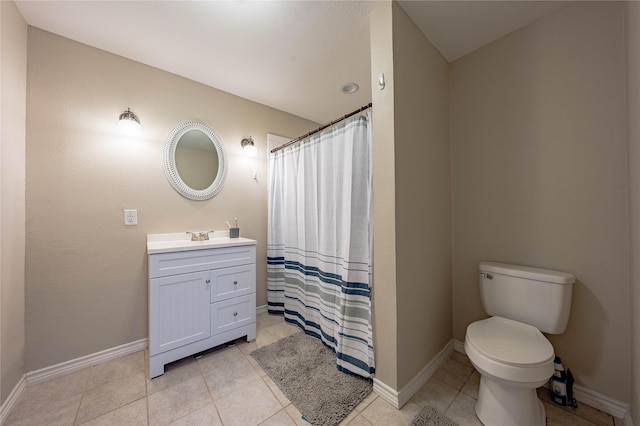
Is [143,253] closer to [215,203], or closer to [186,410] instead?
[215,203]

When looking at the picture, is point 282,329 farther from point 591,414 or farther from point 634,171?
point 634,171

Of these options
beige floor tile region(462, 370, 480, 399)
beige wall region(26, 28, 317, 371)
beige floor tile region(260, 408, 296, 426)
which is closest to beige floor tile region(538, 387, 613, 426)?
beige floor tile region(462, 370, 480, 399)

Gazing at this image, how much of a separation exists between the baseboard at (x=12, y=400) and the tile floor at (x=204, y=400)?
0.08 ft

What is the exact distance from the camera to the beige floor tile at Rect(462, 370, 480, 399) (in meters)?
1.37

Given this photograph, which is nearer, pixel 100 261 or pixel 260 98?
pixel 100 261

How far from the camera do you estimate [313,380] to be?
4.82ft

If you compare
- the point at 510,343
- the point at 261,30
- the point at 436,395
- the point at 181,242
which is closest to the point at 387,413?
the point at 436,395

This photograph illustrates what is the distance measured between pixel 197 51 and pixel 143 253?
1664 millimetres

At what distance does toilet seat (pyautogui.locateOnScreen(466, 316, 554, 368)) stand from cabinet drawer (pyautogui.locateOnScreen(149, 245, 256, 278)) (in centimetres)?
167

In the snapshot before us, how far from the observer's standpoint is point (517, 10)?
1.42 meters

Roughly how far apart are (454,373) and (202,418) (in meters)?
1.61

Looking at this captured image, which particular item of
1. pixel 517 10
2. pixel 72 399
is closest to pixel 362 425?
pixel 72 399

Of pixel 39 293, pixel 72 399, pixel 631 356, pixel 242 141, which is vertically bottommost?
pixel 72 399

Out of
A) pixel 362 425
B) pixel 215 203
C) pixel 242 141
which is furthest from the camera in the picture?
pixel 242 141
